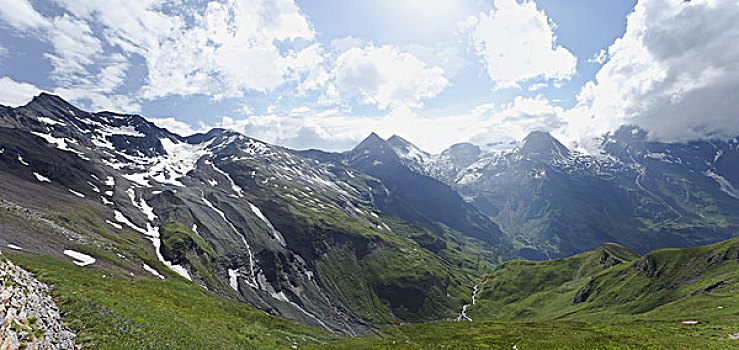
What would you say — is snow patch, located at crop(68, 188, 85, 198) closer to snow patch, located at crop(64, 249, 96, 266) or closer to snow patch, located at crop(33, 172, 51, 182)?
snow patch, located at crop(33, 172, 51, 182)

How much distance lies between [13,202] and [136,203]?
265ft

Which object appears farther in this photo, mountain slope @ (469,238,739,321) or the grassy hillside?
mountain slope @ (469,238,739,321)

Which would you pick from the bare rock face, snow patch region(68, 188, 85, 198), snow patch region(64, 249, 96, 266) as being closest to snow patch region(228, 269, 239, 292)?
snow patch region(64, 249, 96, 266)

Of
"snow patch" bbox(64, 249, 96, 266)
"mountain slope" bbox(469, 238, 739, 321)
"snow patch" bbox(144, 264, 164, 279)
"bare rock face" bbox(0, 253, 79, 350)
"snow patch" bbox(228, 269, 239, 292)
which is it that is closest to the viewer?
"bare rock face" bbox(0, 253, 79, 350)

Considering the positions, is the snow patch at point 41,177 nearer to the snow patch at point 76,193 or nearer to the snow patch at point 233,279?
the snow patch at point 76,193

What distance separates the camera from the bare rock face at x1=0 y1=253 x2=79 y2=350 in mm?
19828

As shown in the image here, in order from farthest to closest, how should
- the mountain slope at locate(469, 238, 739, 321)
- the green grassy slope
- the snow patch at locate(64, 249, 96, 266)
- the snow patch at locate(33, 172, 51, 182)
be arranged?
the snow patch at locate(33, 172, 51, 182) → the mountain slope at locate(469, 238, 739, 321) → the snow patch at locate(64, 249, 96, 266) → the green grassy slope

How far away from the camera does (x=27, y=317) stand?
2253cm

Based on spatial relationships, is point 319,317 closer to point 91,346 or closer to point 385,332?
point 385,332

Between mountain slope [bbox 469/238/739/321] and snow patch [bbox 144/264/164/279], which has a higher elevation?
mountain slope [bbox 469/238/739/321]

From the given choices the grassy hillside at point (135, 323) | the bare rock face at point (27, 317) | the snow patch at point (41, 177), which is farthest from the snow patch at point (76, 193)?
the bare rock face at point (27, 317)

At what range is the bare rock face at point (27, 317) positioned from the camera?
1983 centimetres

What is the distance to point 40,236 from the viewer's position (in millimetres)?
86500

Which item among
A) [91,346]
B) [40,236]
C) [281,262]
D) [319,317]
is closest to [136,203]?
[281,262]
